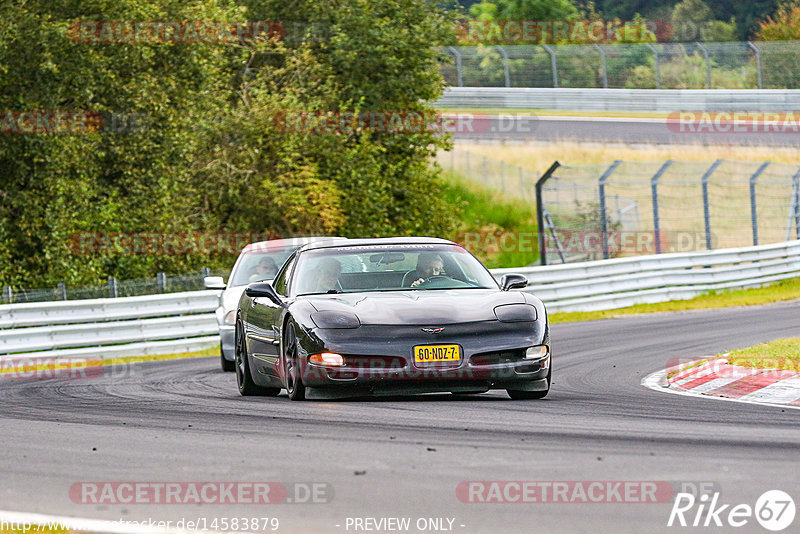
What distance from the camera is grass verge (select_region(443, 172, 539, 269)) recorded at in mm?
39219

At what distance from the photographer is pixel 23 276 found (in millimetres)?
28562

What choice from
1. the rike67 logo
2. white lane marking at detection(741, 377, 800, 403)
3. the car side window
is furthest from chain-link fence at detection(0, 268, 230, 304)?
the rike67 logo

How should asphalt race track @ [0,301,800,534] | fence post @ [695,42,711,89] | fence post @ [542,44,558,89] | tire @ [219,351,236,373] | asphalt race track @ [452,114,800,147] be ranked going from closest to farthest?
asphalt race track @ [0,301,800,534] → tire @ [219,351,236,373] → asphalt race track @ [452,114,800,147] → fence post @ [695,42,711,89] → fence post @ [542,44,558,89]

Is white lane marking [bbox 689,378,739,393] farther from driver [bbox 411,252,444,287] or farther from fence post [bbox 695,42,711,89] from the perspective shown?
fence post [bbox 695,42,711,89]

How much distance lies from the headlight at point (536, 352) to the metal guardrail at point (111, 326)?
11178mm

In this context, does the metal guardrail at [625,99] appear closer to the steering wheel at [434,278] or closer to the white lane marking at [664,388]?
the white lane marking at [664,388]

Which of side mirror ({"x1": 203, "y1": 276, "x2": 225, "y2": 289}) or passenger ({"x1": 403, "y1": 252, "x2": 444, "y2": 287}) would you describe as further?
side mirror ({"x1": 203, "y1": 276, "x2": 225, "y2": 289})

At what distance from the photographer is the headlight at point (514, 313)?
9.98m

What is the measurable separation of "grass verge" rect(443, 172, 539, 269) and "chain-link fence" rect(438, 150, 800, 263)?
0.51 meters

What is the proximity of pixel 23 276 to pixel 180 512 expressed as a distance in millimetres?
23710

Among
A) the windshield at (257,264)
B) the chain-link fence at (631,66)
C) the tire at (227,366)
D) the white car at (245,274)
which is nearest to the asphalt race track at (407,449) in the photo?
the tire at (227,366)

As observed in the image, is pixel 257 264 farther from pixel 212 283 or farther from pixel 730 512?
pixel 730 512

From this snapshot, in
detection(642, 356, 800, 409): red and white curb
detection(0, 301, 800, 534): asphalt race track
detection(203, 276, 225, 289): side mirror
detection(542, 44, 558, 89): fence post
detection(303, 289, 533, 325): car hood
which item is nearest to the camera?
detection(0, 301, 800, 534): asphalt race track

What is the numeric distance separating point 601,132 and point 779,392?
1439 inches
